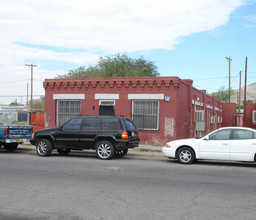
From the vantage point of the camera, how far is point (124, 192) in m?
7.74

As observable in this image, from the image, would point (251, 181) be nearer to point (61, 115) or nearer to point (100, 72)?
point (61, 115)

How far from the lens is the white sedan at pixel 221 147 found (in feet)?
40.1

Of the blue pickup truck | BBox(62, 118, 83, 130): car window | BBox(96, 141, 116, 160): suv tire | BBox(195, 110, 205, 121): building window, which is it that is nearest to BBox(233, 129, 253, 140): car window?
BBox(96, 141, 116, 160): suv tire

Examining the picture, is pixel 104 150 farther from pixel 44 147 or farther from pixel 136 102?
pixel 136 102

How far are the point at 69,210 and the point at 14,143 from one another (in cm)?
1189

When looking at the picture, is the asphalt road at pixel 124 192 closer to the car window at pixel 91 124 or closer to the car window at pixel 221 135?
the car window at pixel 221 135

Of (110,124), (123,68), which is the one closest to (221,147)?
(110,124)

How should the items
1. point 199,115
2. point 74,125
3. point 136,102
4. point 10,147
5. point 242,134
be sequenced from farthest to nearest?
point 199,115, point 136,102, point 10,147, point 74,125, point 242,134

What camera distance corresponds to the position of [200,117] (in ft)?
90.6

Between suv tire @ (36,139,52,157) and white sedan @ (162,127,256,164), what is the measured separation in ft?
17.3

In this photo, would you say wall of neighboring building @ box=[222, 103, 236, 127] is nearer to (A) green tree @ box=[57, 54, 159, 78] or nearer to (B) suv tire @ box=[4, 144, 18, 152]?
(A) green tree @ box=[57, 54, 159, 78]

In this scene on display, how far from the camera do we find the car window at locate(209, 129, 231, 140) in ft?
41.2

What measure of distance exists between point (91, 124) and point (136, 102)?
23.7 ft

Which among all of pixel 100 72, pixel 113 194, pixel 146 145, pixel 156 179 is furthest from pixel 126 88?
pixel 100 72
